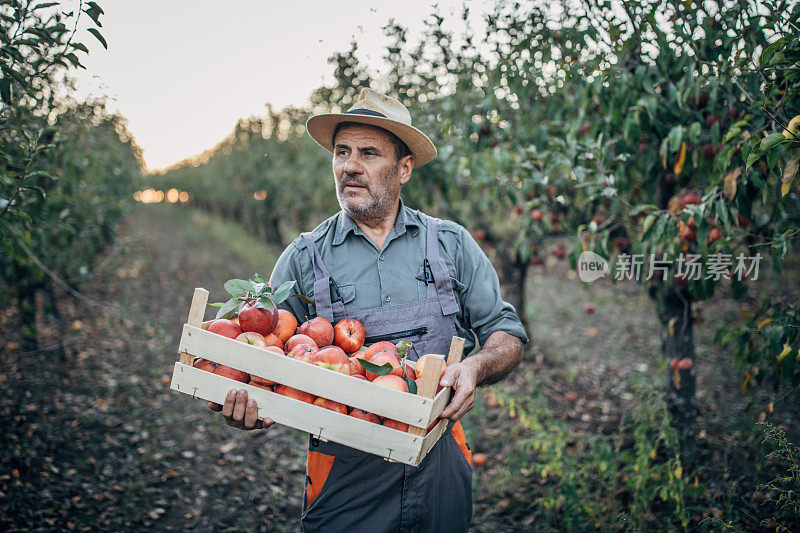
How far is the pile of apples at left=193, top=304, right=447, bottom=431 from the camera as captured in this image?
1590mm

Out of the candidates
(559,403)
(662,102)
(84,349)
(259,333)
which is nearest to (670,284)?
(662,102)

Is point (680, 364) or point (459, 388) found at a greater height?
point (680, 364)

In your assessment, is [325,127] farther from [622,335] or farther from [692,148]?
[622,335]

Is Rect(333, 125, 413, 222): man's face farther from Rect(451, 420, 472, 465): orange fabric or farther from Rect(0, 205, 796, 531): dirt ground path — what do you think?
Rect(0, 205, 796, 531): dirt ground path

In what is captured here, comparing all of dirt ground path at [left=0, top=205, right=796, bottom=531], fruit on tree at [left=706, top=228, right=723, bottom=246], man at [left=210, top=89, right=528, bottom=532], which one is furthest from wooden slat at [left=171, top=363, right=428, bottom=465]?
Result: fruit on tree at [left=706, top=228, right=723, bottom=246]

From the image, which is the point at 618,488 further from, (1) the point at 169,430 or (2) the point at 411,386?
(1) the point at 169,430

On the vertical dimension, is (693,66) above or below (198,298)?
above

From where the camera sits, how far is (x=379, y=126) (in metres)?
2.21

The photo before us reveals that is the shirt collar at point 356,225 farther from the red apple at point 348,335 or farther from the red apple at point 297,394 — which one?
the red apple at point 297,394

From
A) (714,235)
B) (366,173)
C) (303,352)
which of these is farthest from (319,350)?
(714,235)

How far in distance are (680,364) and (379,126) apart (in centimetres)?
283

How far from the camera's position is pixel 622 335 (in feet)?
24.0

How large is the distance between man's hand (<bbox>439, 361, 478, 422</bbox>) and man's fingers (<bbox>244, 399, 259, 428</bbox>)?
64 cm

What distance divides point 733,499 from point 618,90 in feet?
8.98
